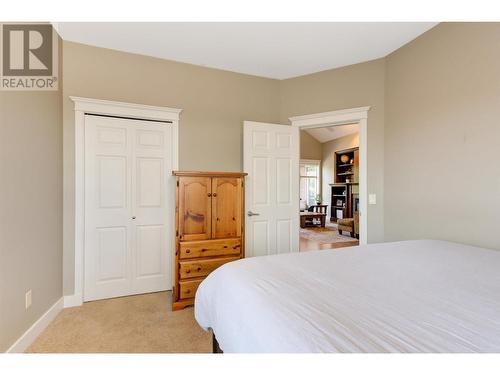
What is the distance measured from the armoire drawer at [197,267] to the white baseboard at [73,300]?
1.09 metres

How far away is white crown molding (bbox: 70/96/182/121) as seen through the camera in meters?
2.66

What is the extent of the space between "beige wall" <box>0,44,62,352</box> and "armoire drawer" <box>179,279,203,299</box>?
115cm

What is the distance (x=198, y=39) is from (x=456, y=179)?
2.72m

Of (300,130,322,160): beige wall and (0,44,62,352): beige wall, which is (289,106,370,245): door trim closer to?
(0,44,62,352): beige wall

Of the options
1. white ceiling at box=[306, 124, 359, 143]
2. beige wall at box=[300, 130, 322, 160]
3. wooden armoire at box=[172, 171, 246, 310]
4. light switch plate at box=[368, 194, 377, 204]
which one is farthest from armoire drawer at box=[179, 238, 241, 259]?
beige wall at box=[300, 130, 322, 160]

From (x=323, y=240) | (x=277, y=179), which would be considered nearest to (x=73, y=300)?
(x=277, y=179)

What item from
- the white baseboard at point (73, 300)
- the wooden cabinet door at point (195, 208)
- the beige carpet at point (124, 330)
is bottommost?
the beige carpet at point (124, 330)

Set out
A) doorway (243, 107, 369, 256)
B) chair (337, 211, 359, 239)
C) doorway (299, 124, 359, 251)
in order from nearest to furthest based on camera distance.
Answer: doorway (243, 107, 369, 256)
chair (337, 211, 359, 239)
doorway (299, 124, 359, 251)

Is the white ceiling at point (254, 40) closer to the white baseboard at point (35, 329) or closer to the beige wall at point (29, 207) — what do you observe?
the beige wall at point (29, 207)

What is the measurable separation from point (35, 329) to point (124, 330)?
67 cm

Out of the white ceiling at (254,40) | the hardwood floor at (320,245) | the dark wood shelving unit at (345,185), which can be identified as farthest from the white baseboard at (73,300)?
the dark wood shelving unit at (345,185)

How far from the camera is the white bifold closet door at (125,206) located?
2.72 metres

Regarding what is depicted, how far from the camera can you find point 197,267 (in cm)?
260

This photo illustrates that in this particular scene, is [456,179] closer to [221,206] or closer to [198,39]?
[221,206]
